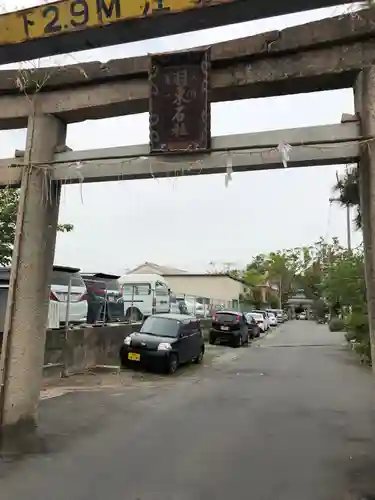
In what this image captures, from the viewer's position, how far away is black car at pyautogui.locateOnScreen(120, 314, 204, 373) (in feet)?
47.0

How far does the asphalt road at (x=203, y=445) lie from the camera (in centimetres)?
518

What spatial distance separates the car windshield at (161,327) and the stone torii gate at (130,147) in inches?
334

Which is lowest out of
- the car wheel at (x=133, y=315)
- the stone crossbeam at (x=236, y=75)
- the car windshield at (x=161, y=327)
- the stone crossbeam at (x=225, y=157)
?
the car windshield at (x=161, y=327)

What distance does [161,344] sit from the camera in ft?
47.4

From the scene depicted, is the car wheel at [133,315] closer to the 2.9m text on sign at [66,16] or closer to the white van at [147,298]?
the white van at [147,298]

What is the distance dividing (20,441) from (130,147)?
12.8 feet

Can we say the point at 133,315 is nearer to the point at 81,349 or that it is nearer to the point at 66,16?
the point at 81,349

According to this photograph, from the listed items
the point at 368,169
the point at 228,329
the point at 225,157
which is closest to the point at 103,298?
the point at 228,329

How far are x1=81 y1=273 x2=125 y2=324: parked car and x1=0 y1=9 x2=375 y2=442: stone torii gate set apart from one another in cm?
894

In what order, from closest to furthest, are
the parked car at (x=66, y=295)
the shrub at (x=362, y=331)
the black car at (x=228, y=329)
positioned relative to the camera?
the parked car at (x=66, y=295) < the shrub at (x=362, y=331) < the black car at (x=228, y=329)

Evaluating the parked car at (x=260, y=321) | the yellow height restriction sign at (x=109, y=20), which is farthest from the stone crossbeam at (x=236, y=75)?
the parked car at (x=260, y=321)

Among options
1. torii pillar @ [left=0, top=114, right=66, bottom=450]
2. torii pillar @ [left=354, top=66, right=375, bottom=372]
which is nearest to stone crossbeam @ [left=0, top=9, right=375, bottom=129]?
torii pillar @ [left=354, top=66, right=375, bottom=372]

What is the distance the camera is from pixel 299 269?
82688mm

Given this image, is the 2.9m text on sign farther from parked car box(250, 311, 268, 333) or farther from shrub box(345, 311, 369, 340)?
parked car box(250, 311, 268, 333)
